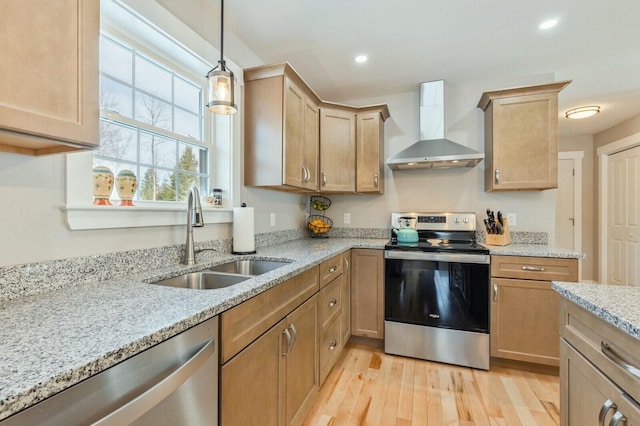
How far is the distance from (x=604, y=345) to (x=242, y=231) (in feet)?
5.72

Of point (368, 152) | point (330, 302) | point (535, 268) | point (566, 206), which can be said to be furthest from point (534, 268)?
point (566, 206)

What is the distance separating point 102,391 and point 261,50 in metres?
2.48

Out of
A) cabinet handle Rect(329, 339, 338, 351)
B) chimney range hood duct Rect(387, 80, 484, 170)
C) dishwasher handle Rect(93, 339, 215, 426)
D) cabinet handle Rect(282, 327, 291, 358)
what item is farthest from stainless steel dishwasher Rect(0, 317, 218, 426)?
chimney range hood duct Rect(387, 80, 484, 170)

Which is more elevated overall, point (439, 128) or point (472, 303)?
point (439, 128)

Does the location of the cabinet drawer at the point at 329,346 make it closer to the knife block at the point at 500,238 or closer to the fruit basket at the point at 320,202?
the fruit basket at the point at 320,202

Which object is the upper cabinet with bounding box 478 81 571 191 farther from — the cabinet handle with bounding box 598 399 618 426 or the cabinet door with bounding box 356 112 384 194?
the cabinet handle with bounding box 598 399 618 426

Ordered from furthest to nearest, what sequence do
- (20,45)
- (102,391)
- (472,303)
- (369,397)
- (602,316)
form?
(472,303) < (369,397) < (602,316) < (20,45) < (102,391)

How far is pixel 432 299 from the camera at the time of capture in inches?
92.8

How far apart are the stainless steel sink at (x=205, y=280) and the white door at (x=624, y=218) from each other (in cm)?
521

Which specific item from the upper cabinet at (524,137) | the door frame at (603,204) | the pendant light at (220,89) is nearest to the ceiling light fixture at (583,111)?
the door frame at (603,204)

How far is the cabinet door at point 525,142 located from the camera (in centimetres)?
243

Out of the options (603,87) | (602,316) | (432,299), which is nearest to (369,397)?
(432,299)

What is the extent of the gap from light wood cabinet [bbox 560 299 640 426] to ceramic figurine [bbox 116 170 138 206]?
186cm

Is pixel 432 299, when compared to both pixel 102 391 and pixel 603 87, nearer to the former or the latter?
pixel 102 391
